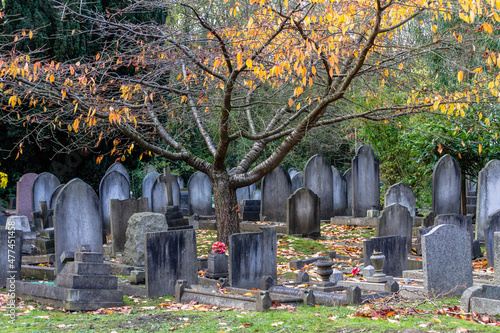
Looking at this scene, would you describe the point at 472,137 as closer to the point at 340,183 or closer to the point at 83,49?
the point at 340,183

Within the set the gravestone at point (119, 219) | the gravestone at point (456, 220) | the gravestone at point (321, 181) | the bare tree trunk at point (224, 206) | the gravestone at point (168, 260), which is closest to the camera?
the gravestone at point (168, 260)

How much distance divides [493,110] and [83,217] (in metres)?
10.7

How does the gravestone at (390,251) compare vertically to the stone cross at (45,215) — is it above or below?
below

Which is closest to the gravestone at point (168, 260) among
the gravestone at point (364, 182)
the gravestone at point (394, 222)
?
the gravestone at point (394, 222)

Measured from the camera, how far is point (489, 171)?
472 inches

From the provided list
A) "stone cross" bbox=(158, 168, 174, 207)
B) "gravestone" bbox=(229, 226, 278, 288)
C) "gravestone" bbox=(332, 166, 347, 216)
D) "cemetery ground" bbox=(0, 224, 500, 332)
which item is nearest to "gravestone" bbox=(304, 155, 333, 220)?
"gravestone" bbox=(332, 166, 347, 216)

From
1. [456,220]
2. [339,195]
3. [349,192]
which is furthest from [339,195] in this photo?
[456,220]

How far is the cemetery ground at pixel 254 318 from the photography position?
5367 millimetres

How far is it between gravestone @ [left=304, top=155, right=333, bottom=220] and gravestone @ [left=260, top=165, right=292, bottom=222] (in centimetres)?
88

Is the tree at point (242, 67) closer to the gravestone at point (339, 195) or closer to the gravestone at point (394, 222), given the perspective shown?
the gravestone at point (394, 222)

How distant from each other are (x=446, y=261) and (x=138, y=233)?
503 centimetres

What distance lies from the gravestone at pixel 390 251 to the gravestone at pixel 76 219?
14.0ft

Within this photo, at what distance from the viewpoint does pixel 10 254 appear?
27.4 ft

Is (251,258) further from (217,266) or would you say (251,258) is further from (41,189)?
(41,189)
